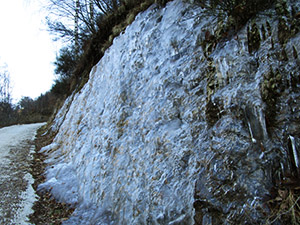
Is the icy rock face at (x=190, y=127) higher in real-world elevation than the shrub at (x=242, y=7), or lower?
lower

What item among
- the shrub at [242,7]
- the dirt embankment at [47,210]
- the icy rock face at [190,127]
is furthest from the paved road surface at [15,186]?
the shrub at [242,7]

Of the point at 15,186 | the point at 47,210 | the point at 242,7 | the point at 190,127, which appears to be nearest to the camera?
the point at 242,7

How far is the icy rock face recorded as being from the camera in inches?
86.9

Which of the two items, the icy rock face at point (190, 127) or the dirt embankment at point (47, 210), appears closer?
the icy rock face at point (190, 127)

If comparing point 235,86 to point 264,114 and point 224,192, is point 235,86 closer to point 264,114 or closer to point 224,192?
point 264,114

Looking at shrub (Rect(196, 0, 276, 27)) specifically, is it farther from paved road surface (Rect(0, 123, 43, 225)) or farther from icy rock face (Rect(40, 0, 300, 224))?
paved road surface (Rect(0, 123, 43, 225))

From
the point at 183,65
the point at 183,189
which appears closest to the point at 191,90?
the point at 183,65

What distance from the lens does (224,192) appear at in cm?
224

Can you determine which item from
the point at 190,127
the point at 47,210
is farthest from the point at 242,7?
the point at 47,210

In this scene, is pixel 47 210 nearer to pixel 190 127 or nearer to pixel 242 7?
pixel 190 127

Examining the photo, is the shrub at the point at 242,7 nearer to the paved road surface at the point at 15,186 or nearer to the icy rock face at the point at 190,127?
the icy rock face at the point at 190,127

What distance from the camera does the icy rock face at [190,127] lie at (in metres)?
2.21

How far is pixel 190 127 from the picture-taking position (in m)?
2.82

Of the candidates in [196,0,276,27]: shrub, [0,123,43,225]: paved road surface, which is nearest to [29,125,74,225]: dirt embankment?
[0,123,43,225]: paved road surface
